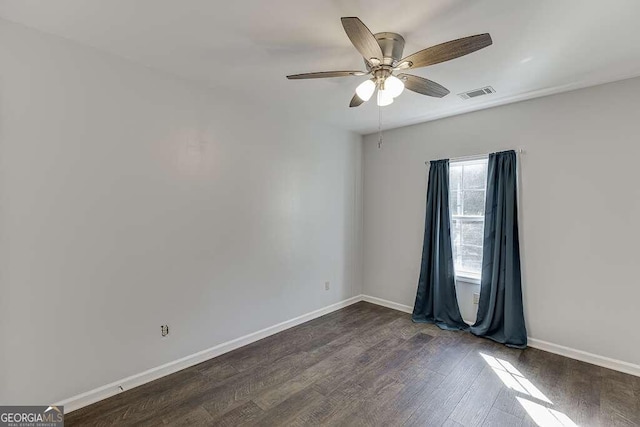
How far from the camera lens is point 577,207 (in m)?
2.97

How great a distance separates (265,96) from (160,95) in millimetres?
1029

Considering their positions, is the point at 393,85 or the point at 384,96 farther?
the point at 384,96

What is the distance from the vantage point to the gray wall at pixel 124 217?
2033 mm

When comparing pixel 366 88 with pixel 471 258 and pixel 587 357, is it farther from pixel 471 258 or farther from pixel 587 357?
pixel 587 357

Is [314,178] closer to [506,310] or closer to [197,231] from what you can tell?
[197,231]

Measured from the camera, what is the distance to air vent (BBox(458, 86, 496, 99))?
9.86 ft

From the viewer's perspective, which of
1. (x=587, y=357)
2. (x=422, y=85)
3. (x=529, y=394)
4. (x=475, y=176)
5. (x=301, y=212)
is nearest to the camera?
(x=422, y=85)

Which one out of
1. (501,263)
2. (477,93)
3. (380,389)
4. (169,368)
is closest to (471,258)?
(501,263)

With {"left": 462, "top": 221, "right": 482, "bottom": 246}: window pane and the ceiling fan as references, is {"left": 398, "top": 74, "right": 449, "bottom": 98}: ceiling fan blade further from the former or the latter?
{"left": 462, "top": 221, "right": 482, "bottom": 246}: window pane

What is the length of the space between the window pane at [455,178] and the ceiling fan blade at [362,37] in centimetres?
247

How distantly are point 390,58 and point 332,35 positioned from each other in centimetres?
44

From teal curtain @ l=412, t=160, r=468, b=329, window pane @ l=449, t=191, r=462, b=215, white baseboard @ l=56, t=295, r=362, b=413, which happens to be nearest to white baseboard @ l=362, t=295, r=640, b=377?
teal curtain @ l=412, t=160, r=468, b=329

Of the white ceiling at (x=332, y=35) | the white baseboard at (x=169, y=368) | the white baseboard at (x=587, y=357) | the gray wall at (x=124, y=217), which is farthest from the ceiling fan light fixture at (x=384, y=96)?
the white baseboard at (x=587, y=357)

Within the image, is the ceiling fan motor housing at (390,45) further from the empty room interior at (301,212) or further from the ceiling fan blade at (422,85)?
the ceiling fan blade at (422,85)
